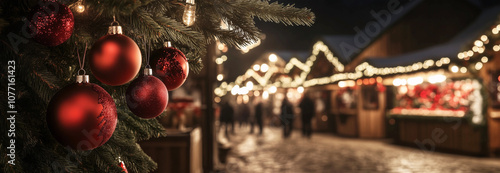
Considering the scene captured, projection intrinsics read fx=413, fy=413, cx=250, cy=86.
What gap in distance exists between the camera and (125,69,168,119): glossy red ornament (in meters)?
1.26

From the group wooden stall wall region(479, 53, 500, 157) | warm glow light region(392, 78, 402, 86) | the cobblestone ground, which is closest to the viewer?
the cobblestone ground

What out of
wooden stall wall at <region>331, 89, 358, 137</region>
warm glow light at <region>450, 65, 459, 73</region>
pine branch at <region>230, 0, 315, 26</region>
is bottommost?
wooden stall wall at <region>331, 89, 358, 137</region>

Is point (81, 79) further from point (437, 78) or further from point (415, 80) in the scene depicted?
point (415, 80)

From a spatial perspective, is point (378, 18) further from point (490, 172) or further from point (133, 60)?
point (133, 60)

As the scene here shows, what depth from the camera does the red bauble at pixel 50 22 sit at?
109 cm

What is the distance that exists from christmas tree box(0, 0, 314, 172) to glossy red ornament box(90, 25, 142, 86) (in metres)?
0.07

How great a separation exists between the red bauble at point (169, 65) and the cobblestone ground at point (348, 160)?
26.1 ft

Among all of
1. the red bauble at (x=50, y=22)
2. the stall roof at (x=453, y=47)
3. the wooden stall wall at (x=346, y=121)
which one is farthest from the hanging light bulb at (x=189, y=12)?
the wooden stall wall at (x=346, y=121)

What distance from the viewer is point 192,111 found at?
9.25m

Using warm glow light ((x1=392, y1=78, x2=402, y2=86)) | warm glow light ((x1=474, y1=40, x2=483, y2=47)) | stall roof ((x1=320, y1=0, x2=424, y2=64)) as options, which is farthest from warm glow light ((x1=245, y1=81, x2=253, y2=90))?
warm glow light ((x1=474, y1=40, x2=483, y2=47))

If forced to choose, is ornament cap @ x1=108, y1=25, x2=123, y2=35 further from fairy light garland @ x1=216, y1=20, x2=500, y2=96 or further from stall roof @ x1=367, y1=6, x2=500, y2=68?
stall roof @ x1=367, y1=6, x2=500, y2=68

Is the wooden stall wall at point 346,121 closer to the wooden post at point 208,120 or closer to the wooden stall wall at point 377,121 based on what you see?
the wooden stall wall at point 377,121

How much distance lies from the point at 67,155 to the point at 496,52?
40.0 feet

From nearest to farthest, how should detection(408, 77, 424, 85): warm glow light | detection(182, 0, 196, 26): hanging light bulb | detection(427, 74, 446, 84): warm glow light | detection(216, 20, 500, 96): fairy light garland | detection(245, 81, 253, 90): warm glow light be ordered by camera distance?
detection(182, 0, 196, 26): hanging light bulb
detection(216, 20, 500, 96): fairy light garland
detection(427, 74, 446, 84): warm glow light
detection(408, 77, 424, 85): warm glow light
detection(245, 81, 253, 90): warm glow light
